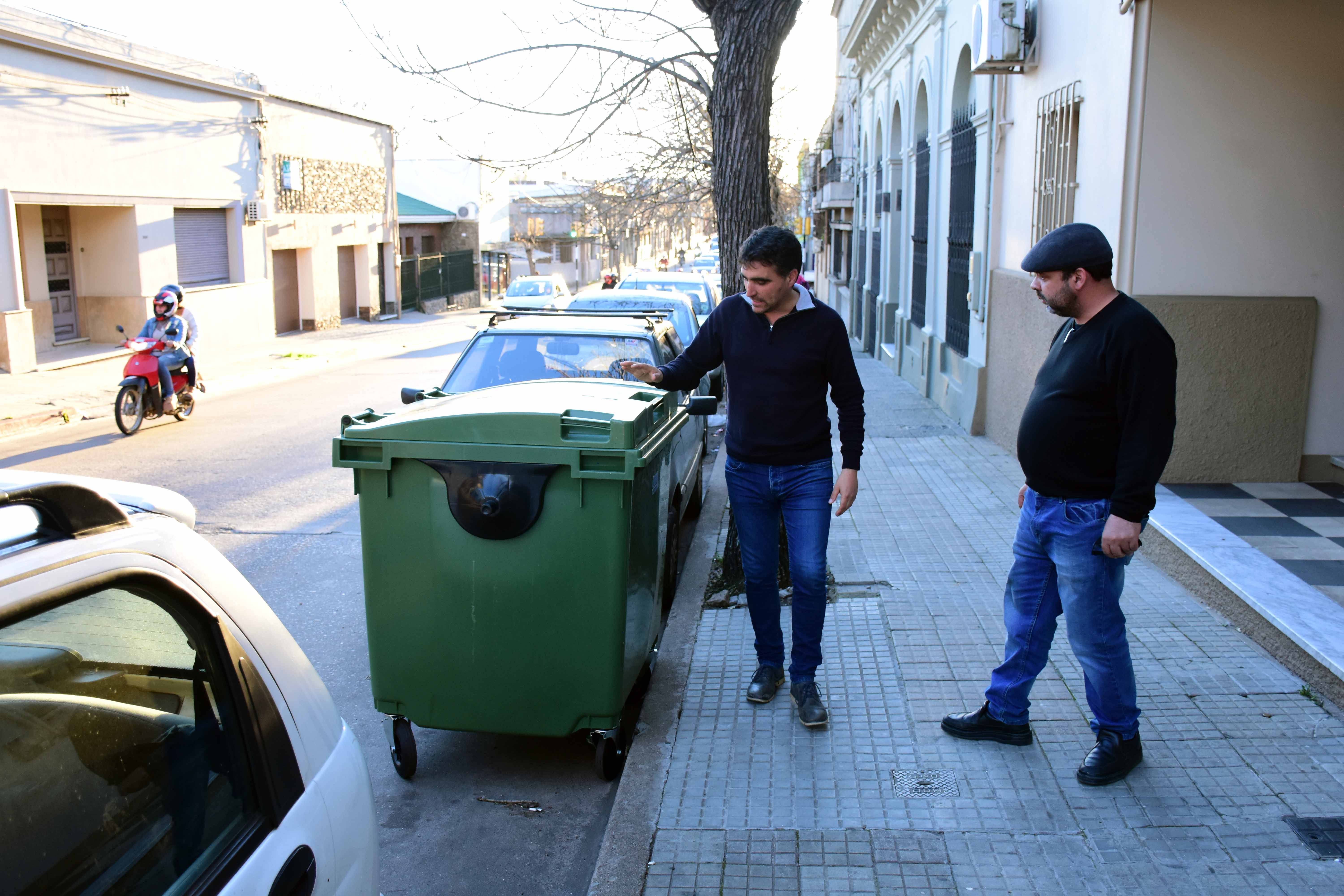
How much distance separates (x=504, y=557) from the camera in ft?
12.6

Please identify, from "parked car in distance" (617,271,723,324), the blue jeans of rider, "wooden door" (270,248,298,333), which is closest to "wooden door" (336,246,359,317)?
"wooden door" (270,248,298,333)

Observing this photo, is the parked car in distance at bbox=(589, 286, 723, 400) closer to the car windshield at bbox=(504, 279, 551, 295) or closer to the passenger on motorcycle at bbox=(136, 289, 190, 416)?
the passenger on motorcycle at bbox=(136, 289, 190, 416)

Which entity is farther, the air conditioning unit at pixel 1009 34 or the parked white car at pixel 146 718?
the air conditioning unit at pixel 1009 34

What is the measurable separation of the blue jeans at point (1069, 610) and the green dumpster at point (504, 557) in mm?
1374

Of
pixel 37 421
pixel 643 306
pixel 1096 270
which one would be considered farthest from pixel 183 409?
pixel 1096 270

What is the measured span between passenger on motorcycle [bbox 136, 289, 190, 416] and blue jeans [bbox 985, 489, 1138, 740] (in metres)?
10.9

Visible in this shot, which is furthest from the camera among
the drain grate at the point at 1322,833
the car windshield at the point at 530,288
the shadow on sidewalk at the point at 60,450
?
the car windshield at the point at 530,288

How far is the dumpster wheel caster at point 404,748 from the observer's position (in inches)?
163

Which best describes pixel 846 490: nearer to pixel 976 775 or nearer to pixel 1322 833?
pixel 976 775

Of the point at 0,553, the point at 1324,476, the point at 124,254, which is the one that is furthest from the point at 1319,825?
the point at 124,254

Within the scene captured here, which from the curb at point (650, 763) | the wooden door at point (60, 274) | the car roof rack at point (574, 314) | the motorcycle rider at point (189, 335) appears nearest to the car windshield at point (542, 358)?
the car roof rack at point (574, 314)

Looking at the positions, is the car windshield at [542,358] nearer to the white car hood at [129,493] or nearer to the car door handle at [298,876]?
the white car hood at [129,493]

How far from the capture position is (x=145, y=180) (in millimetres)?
19281

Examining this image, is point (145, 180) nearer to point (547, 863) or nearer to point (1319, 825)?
point (547, 863)
